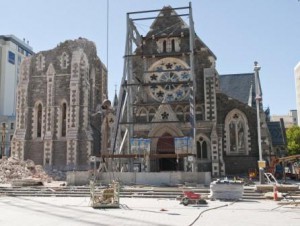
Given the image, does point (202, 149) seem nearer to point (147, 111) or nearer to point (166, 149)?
point (166, 149)

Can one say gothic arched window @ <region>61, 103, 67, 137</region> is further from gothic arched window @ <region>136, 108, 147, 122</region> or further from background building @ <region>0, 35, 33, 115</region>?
background building @ <region>0, 35, 33, 115</region>

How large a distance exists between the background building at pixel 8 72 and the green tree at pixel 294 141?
65.1 metres

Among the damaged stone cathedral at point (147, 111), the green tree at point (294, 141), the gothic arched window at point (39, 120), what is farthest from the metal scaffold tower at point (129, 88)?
the green tree at point (294, 141)

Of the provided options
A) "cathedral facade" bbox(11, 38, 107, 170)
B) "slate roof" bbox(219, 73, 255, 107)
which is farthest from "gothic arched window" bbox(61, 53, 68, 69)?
"slate roof" bbox(219, 73, 255, 107)

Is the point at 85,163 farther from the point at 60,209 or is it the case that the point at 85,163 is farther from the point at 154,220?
the point at 154,220

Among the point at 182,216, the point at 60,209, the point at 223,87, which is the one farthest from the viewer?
the point at 223,87

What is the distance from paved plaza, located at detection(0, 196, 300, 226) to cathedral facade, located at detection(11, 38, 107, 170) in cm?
1902

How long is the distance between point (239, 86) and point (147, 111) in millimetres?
13680

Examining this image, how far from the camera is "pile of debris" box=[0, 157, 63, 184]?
101ft

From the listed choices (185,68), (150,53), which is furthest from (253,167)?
(150,53)

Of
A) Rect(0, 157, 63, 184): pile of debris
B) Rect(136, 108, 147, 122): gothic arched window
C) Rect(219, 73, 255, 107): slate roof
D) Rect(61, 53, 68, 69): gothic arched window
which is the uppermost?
Rect(61, 53, 68, 69): gothic arched window

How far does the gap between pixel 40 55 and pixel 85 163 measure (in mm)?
12112

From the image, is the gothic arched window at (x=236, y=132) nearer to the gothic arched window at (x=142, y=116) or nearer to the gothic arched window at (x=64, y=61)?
the gothic arched window at (x=142, y=116)

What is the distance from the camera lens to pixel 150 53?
35594mm
